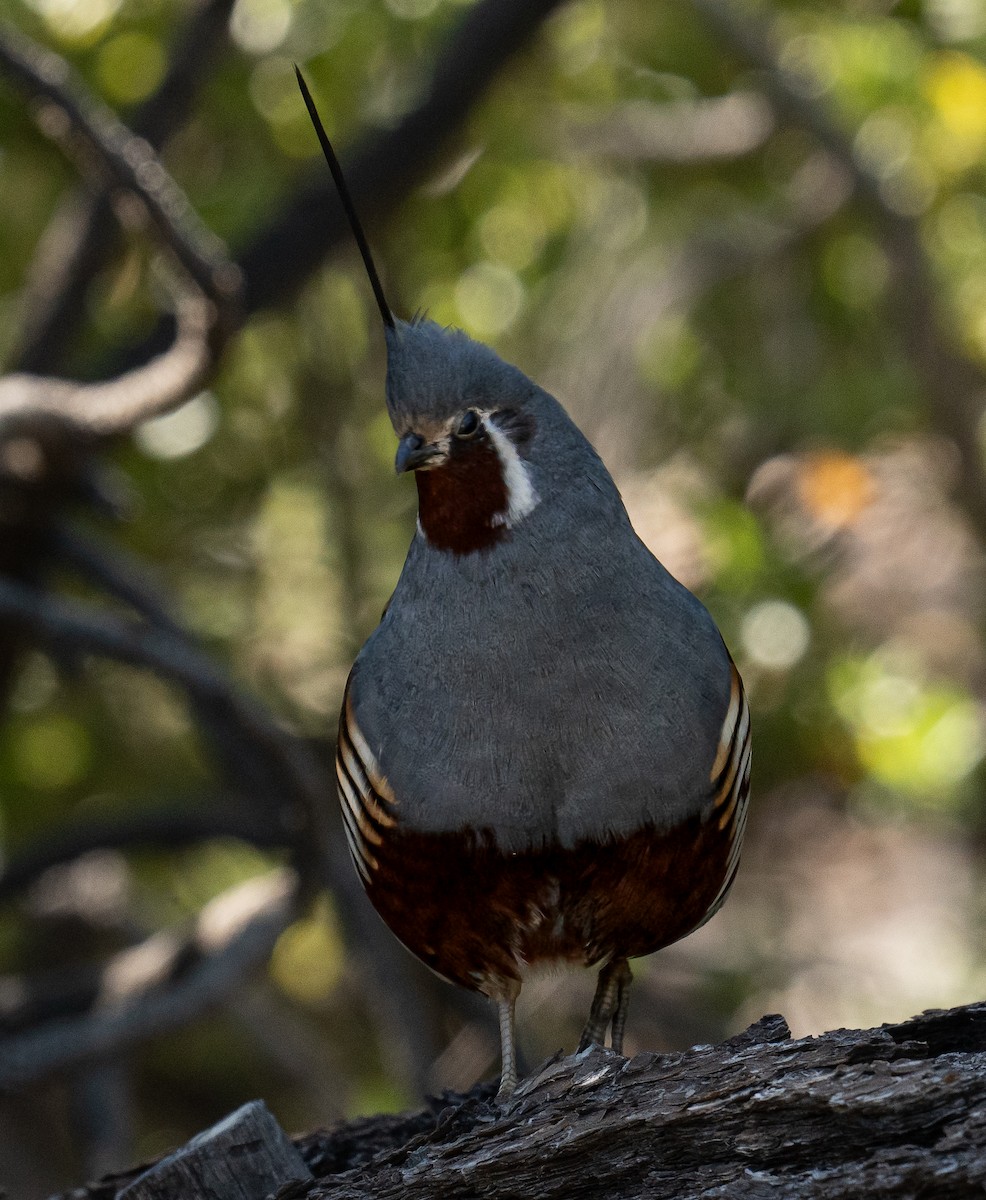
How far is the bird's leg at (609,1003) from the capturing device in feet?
8.92

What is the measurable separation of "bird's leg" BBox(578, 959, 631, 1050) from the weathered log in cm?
47

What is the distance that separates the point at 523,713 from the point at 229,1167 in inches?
A: 30.5

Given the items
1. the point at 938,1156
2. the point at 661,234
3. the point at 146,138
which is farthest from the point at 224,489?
the point at 938,1156

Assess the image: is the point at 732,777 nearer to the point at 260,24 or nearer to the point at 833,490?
the point at 833,490

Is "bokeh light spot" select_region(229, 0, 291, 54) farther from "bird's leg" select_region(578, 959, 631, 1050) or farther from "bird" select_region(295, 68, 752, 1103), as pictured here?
"bird's leg" select_region(578, 959, 631, 1050)

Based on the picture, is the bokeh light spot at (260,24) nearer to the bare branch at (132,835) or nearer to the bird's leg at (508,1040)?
the bare branch at (132,835)

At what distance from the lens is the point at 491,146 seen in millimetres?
5066

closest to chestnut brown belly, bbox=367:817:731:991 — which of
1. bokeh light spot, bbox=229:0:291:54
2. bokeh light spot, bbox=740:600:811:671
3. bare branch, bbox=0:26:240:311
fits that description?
bare branch, bbox=0:26:240:311

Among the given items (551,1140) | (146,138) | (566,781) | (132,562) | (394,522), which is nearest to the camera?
(551,1140)

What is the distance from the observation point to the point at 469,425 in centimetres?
248

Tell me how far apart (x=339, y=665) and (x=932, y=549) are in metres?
3.28

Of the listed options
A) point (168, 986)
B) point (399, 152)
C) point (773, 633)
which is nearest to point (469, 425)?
point (168, 986)

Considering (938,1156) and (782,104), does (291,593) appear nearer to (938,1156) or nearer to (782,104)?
(782,104)

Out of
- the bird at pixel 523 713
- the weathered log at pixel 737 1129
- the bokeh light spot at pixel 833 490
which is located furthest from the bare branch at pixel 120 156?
the bokeh light spot at pixel 833 490
